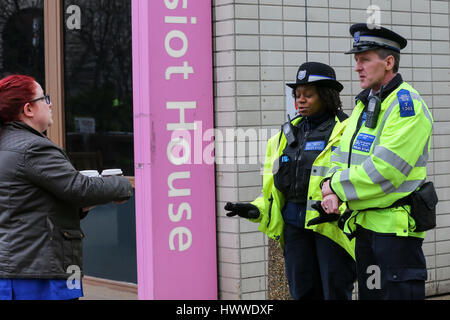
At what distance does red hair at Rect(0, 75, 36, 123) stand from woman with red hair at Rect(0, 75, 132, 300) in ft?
0.19

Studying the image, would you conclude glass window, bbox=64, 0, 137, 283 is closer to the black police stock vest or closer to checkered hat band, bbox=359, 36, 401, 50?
the black police stock vest

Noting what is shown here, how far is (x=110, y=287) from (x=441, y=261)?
10.4ft

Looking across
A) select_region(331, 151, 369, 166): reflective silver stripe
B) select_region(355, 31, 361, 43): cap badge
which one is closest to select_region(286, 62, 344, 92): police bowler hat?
select_region(355, 31, 361, 43): cap badge

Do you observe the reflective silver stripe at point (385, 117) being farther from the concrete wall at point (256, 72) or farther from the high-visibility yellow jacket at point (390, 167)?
the concrete wall at point (256, 72)

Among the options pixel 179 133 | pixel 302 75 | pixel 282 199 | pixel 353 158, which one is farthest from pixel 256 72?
pixel 353 158

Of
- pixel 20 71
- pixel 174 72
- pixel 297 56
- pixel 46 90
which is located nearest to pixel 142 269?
pixel 174 72

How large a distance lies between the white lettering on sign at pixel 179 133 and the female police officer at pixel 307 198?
984 millimetres

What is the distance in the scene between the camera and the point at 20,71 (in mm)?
8086

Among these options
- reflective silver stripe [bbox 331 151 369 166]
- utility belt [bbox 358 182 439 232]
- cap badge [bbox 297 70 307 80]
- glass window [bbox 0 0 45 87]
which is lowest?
utility belt [bbox 358 182 439 232]

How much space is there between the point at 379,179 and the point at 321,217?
A: 569mm

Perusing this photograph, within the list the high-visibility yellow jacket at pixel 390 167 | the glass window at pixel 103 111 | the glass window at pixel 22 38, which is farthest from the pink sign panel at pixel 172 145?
the glass window at pixel 22 38

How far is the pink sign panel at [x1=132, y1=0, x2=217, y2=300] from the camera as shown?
18.2 ft

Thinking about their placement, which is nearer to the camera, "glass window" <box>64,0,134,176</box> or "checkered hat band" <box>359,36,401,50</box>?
"checkered hat band" <box>359,36,401,50</box>

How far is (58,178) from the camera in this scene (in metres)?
3.54
